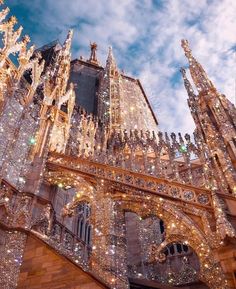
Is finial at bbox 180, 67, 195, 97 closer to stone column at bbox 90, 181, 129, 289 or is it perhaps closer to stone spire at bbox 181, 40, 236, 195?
stone spire at bbox 181, 40, 236, 195

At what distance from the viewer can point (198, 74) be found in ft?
48.2

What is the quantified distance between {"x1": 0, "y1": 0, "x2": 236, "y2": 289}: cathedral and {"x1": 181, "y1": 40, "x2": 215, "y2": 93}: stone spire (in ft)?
0.17

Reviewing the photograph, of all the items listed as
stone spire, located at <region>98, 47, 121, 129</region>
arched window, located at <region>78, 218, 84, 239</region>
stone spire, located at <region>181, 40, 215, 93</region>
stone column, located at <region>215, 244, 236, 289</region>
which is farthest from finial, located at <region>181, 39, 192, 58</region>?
stone column, located at <region>215, 244, 236, 289</region>

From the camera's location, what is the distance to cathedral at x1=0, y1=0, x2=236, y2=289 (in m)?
7.49

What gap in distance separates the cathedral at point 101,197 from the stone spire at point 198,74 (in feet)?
0.17

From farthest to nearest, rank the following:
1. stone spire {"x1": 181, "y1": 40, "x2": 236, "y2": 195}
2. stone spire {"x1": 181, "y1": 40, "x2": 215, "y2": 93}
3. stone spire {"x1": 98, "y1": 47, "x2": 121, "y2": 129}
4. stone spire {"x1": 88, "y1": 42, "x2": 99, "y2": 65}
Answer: stone spire {"x1": 88, "y1": 42, "x2": 99, "y2": 65} < stone spire {"x1": 98, "y1": 47, "x2": 121, "y2": 129} < stone spire {"x1": 181, "y1": 40, "x2": 215, "y2": 93} < stone spire {"x1": 181, "y1": 40, "x2": 236, "y2": 195}

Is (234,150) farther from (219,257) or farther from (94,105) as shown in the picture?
(94,105)

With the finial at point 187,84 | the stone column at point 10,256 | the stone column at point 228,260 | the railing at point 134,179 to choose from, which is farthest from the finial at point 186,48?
the stone column at point 10,256

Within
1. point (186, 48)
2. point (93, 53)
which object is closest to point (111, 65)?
point (93, 53)

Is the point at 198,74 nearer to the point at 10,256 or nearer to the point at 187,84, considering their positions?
the point at 187,84

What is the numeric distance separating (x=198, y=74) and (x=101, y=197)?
26.7 feet

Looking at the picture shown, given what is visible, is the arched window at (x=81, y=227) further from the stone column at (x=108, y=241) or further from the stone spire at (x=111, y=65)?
the stone spire at (x=111, y=65)

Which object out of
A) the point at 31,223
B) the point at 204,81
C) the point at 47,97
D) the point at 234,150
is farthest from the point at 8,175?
the point at 204,81

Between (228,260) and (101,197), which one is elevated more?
(101,197)
